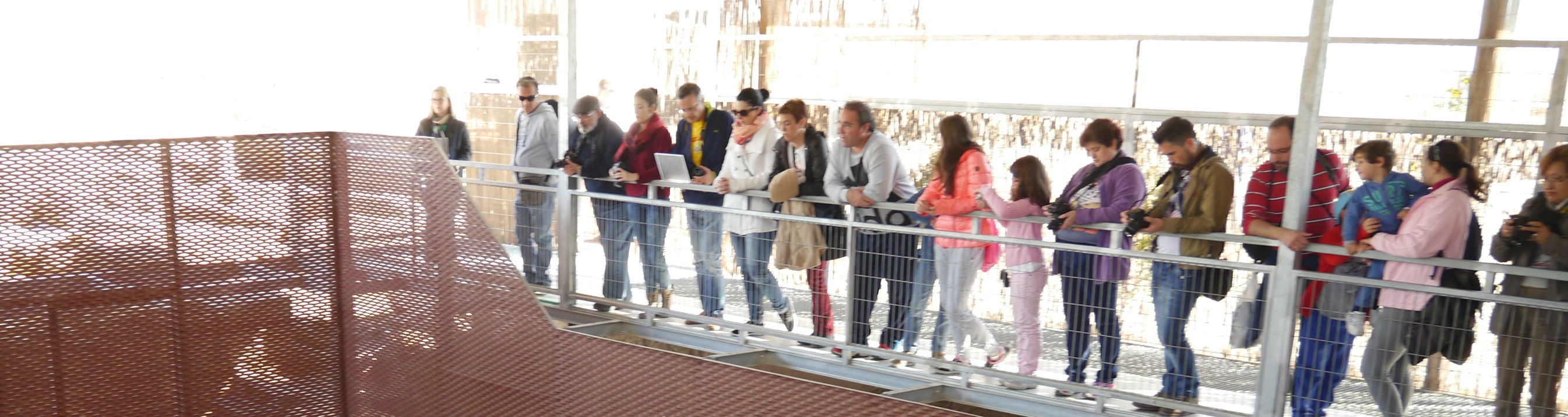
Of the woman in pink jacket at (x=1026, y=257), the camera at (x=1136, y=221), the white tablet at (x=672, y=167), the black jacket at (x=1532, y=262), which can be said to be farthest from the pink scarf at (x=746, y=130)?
the black jacket at (x=1532, y=262)

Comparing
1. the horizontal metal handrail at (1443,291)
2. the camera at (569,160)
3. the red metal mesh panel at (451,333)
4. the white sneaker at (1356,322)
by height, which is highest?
the camera at (569,160)

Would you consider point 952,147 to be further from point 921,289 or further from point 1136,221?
point 1136,221

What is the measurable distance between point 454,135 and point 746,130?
127 inches

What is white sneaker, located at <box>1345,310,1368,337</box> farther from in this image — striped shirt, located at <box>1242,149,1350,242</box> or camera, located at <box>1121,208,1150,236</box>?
camera, located at <box>1121,208,1150,236</box>

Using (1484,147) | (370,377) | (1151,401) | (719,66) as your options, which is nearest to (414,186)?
(370,377)

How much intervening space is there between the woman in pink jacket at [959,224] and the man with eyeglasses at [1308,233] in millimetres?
1172

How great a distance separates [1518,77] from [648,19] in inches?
207

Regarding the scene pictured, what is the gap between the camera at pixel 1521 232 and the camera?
4.19 metres

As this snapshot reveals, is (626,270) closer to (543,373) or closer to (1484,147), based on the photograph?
(543,373)

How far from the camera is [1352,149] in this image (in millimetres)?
5336

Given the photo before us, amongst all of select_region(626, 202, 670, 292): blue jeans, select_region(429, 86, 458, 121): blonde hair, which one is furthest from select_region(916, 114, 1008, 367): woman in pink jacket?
select_region(429, 86, 458, 121): blonde hair

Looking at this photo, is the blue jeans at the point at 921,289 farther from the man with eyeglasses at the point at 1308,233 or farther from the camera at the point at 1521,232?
the camera at the point at 1521,232

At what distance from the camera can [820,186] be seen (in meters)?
5.92

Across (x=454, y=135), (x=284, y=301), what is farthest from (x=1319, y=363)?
(x=454, y=135)
